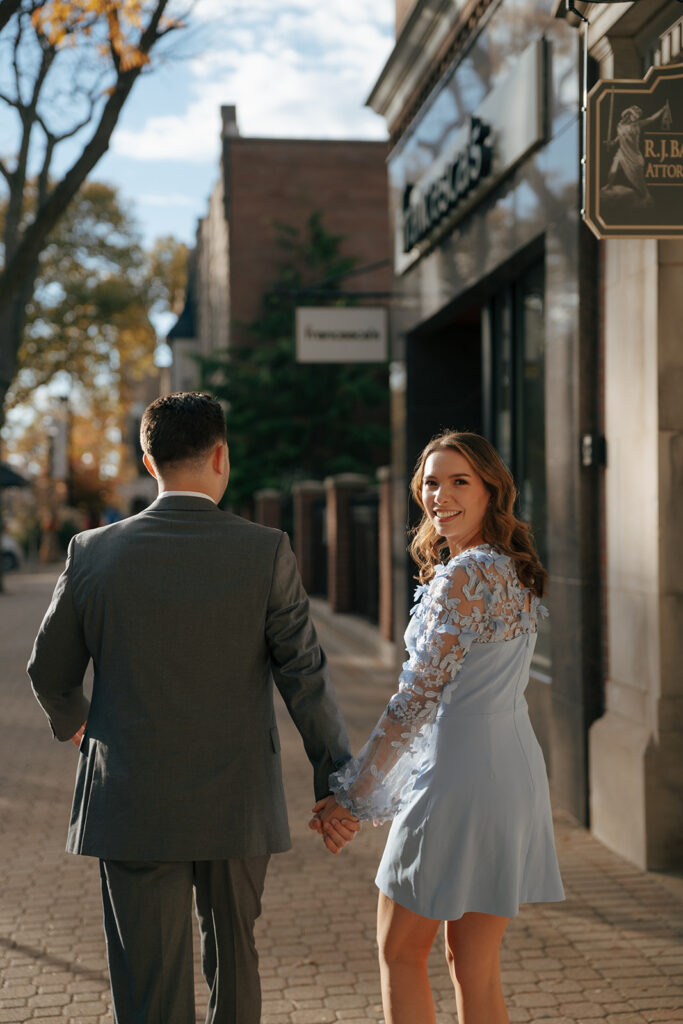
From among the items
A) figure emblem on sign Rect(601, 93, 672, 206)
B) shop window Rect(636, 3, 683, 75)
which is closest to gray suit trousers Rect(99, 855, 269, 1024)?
figure emblem on sign Rect(601, 93, 672, 206)

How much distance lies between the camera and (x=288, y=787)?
24.4 ft

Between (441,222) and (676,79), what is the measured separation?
5248 mm

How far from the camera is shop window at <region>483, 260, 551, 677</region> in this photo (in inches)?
318

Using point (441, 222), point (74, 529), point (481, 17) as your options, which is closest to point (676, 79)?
point (481, 17)

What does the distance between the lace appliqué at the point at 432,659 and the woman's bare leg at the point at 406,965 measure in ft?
0.83

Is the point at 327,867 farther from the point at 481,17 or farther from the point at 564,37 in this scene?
the point at 481,17

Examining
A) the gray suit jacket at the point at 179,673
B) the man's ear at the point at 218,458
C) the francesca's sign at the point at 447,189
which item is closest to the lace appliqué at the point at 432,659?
the gray suit jacket at the point at 179,673

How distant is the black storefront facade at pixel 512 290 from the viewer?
6477 mm

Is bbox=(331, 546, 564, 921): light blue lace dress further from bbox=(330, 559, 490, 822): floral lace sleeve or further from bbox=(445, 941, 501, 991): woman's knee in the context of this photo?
bbox=(445, 941, 501, 991): woman's knee

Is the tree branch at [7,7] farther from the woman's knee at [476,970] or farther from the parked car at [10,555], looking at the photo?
the parked car at [10,555]

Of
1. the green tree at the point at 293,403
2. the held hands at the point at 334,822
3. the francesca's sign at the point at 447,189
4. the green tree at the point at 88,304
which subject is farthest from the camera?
the green tree at the point at 88,304

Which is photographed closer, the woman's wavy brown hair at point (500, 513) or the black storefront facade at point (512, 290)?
the woman's wavy brown hair at point (500, 513)

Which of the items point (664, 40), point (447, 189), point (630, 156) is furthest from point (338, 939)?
point (447, 189)

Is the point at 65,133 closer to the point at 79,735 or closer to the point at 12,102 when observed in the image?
the point at 12,102
